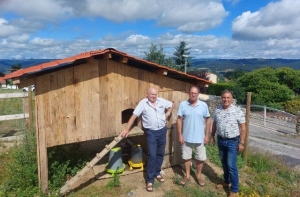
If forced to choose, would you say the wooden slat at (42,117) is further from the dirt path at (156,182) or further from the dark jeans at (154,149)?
the dark jeans at (154,149)

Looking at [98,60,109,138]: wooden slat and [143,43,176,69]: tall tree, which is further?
[143,43,176,69]: tall tree

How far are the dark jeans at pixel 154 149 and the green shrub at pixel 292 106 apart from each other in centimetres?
1794

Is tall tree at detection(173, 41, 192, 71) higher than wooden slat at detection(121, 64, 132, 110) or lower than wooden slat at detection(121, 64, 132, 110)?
higher

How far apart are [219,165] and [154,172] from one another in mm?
2201

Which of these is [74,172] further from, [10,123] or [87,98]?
[10,123]

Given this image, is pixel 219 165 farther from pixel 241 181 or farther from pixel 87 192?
pixel 87 192

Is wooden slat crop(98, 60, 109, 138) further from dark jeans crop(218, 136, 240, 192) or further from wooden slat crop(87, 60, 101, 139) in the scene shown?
dark jeans crop(218, 136, 240, 192)

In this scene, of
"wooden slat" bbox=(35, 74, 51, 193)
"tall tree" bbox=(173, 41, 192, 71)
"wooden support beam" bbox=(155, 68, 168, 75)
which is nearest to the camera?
"wooden slat" bbox=(35, 74, 51, 193)

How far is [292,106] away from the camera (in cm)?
2012

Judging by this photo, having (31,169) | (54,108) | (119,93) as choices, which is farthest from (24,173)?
(119,93)

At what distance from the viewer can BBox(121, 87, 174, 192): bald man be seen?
5.01 meters

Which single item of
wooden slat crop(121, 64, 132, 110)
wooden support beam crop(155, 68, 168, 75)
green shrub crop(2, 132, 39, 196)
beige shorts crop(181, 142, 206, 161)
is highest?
wooden support beam crop(155, 68, 168, 75)

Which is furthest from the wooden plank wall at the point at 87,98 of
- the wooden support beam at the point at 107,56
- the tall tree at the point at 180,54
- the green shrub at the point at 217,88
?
the tall tree at the point at 180,54

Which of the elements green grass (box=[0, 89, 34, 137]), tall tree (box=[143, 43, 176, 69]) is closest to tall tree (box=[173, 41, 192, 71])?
tall tree (box=[143, 43, 176, 69])
